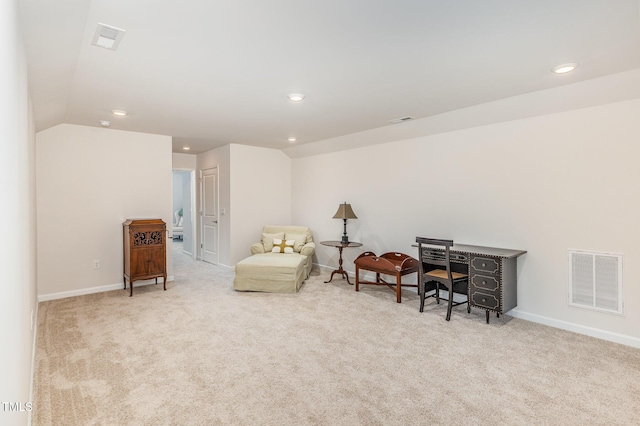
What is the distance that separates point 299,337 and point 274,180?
4.14 m

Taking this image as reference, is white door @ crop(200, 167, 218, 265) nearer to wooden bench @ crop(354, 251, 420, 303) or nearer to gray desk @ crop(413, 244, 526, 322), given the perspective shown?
wooden bench @ crop(354, 251, 420, 303)

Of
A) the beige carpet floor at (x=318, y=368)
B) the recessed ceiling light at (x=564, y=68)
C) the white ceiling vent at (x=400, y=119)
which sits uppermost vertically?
the white ceiling vent at (x=400, y=119)

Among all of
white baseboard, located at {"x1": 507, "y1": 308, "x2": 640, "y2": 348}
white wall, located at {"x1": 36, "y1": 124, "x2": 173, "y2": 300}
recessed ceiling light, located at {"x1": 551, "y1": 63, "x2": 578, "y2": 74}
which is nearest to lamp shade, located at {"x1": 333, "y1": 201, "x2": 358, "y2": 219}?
white baseboard, located at {"x1": 507, "y1": 308, "x2": 640, "y2": 348}

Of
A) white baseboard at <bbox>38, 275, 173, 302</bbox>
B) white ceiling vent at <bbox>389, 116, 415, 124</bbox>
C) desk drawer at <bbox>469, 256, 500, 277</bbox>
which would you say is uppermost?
white ceiling vent at <bbox>389, 116, 415, 124</bbox>

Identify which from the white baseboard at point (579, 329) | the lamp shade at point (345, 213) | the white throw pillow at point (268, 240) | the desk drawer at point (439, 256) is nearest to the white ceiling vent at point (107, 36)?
the desk drawer at point (439, 256)

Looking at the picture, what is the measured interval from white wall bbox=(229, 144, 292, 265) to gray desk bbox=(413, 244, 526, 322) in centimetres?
369

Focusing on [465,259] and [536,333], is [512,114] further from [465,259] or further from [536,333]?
[536,333]

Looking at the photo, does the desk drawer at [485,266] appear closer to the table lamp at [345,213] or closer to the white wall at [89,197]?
the table lamp at [345,213]

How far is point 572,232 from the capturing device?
137 inches

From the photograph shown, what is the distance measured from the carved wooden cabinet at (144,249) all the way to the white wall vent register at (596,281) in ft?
17.0

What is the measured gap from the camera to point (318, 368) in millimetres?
2670

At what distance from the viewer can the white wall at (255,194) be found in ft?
20.6

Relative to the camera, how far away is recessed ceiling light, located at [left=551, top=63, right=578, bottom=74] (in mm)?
2621

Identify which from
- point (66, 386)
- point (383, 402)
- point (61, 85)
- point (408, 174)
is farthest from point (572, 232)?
point (61, 85)
